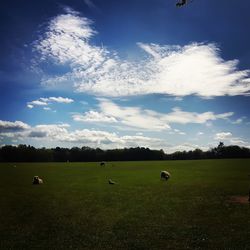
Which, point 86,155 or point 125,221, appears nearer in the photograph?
point 125,221

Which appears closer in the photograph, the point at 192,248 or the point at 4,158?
the point at 192,248

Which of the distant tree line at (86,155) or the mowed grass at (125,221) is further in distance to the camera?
the distant tree line at (86,155)

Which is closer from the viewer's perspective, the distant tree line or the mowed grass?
the mowed grass

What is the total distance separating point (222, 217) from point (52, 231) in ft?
37.3

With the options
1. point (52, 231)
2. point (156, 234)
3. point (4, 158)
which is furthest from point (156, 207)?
point (4, 158)

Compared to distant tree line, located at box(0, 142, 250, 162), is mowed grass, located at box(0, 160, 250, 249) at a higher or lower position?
lower

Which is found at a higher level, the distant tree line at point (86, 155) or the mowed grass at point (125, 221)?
the distant tree line at point (86, 155)

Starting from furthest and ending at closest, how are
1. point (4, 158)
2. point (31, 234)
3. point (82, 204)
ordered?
point (4, 158), point (82, 204), point (31, 234)

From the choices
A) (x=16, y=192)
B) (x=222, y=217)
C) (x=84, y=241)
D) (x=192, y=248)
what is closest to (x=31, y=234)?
(x=84, y=241)

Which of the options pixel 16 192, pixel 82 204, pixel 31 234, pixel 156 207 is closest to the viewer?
pixel 31 234

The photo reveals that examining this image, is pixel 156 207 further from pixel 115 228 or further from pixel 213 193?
pixel 213 193

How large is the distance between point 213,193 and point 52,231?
1960 centimetres

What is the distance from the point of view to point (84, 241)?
17.2 metres

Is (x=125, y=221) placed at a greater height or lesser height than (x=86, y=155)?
lesser
